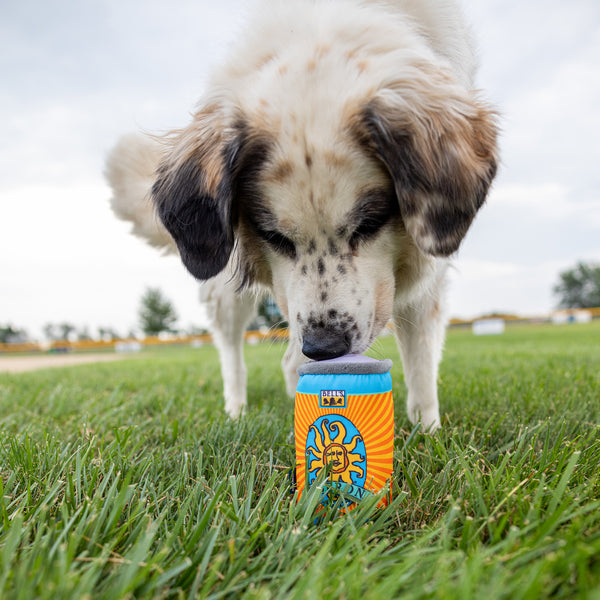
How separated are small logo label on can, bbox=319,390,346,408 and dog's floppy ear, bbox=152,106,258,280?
3.34 ft

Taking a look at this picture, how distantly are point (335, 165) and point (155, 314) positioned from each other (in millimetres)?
51368

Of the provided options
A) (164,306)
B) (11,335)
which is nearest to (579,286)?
(164,306)

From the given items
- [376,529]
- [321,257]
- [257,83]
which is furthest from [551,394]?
[257,83]

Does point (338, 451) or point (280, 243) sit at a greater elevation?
point (280, 243)

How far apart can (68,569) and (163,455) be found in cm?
101

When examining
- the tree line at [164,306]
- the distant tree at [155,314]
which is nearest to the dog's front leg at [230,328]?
the tree line at [164,306]

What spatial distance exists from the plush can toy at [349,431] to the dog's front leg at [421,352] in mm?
1115

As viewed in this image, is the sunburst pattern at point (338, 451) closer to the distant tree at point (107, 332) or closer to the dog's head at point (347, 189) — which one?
the dog's head at point (347, 189)

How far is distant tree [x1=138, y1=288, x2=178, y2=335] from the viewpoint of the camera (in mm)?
51062

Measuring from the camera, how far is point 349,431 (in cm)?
163

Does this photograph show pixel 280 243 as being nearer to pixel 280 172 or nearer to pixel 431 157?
pixel 280 172

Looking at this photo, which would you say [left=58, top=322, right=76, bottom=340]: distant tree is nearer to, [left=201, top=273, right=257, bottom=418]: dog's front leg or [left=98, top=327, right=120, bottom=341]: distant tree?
[left=98, top=327, right=120, bottom=341]: distant tree

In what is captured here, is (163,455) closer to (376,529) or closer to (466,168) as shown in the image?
(376,529)

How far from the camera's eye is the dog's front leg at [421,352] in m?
2.75
